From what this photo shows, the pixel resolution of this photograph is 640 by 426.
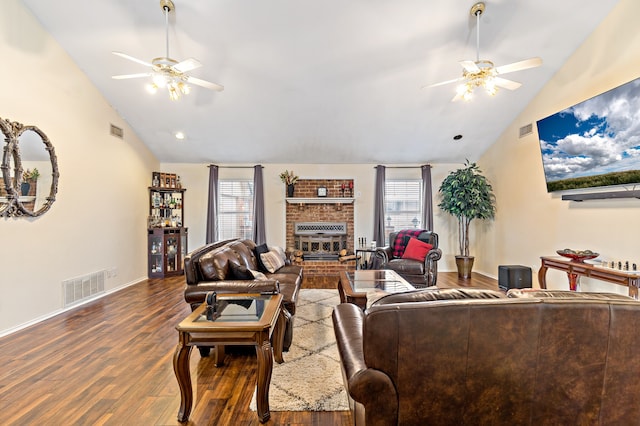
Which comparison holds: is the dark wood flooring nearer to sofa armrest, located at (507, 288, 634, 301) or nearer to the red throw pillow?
sofa armrest, located at (507, 288, 634, 301)

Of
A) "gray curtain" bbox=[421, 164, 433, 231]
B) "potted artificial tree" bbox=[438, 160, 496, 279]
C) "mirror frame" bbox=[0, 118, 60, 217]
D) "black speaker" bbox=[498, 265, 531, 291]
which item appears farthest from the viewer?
"gray curtain" bbox=[421, 164, 433, 231]

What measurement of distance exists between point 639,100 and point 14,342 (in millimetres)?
6699

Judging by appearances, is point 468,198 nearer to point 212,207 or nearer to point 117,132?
point 212,207

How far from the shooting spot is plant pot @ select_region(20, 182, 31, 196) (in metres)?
3.40

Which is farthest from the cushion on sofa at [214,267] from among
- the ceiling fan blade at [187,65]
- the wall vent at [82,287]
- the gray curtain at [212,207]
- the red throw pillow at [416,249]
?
the gray curtain at [212,207]

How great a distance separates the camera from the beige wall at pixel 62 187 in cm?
329

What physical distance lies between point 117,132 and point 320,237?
423 cm

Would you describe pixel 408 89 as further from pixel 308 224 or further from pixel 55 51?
pixel 55 51

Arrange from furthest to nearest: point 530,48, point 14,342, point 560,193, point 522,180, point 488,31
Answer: point 522,180 → point 560,193 → point 530,48 → point 488,31 → point 14,342

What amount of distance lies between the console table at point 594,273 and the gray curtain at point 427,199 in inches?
101

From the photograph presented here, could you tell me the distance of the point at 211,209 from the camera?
6.54 metres

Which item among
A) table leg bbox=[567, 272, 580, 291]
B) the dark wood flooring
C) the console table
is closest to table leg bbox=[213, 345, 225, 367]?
the dark wood flooring

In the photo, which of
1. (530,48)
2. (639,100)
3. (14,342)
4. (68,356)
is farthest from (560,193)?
(14,342)

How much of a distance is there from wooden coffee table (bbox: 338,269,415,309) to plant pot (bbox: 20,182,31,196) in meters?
3.79
